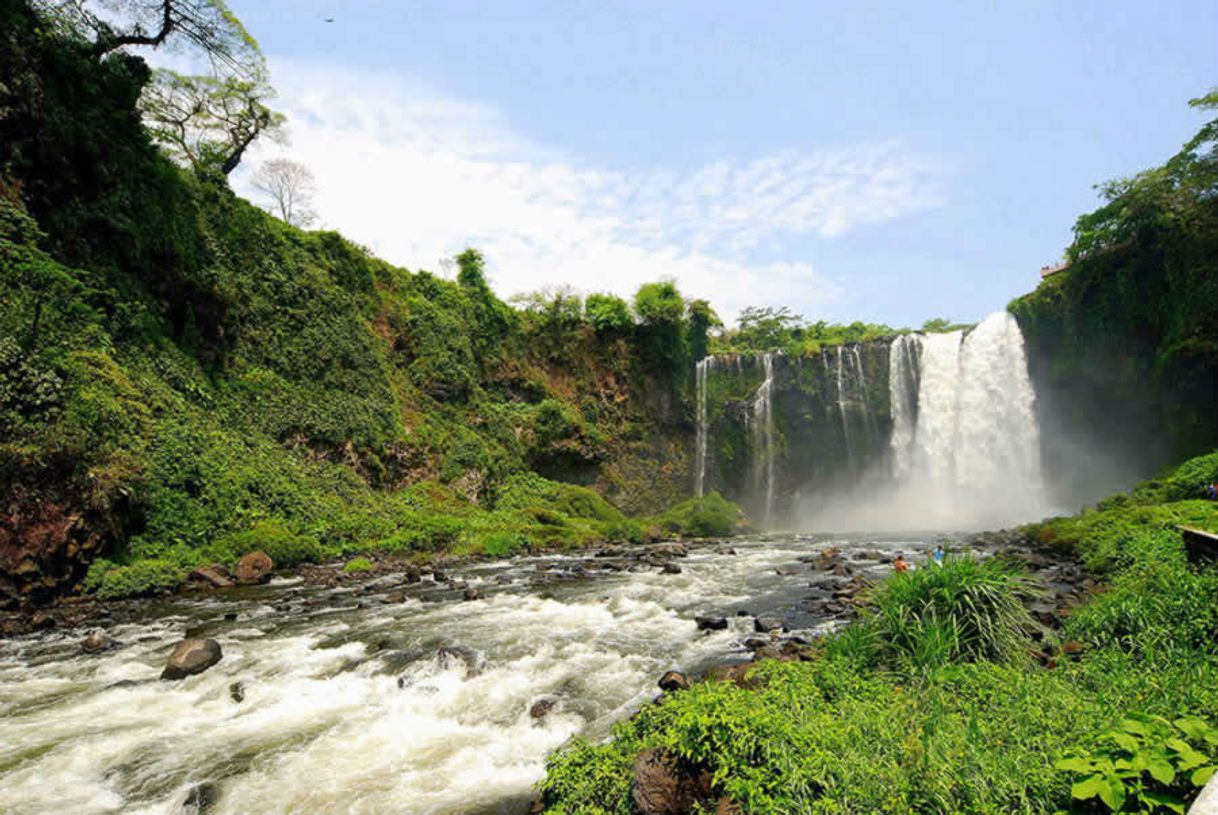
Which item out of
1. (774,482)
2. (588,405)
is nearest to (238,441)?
(588,405)

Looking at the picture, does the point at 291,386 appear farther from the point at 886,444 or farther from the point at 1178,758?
the point at 886,444

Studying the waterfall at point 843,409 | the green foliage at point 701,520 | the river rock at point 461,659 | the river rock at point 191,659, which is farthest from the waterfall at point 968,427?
the river rock at point 191,659

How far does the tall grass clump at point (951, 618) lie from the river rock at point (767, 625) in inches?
104

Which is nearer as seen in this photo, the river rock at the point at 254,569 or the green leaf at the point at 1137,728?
the green leaf at the point at 1137,728

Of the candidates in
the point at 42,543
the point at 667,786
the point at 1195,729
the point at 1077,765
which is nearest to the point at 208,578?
the point at 42,543

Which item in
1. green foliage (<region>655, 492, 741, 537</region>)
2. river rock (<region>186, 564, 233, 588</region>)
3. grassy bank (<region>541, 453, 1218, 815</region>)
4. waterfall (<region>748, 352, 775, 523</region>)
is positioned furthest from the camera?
waterfall (<region>748, 352, 775, 523</region>)

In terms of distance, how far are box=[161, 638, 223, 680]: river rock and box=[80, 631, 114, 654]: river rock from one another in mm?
1942

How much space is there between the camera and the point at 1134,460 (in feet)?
90.6

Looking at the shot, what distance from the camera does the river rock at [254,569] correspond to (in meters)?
13.9

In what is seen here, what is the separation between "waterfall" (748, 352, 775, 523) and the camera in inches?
1515

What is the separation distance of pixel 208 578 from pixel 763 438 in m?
32.6

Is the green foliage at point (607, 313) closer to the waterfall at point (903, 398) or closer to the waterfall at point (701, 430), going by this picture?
the waterfall at point (701, 430)

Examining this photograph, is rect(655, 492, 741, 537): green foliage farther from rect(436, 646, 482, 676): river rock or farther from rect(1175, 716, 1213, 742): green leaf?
rect(1175, 716, 1213, 742): green leaf

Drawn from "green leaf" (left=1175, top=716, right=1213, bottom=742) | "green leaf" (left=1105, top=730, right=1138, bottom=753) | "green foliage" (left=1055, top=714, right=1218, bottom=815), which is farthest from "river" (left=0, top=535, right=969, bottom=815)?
"green leaf" (left=1175, top=716, right=1213, bottom=742)
